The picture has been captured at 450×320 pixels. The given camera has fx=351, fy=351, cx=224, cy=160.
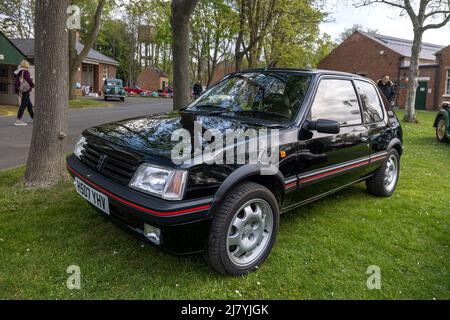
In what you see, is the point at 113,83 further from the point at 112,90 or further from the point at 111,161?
the point at 111,161

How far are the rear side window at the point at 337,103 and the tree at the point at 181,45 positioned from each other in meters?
4.13

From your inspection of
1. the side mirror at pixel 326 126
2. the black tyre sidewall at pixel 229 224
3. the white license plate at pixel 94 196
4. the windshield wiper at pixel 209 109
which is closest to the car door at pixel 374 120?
the side mirror at pixel 326 126

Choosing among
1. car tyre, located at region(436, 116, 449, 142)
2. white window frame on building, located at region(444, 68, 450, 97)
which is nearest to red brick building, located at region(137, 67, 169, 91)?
white window frame on building, located at region(444, 68, 450, 97)

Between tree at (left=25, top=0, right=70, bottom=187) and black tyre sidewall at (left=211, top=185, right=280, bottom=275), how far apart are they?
313 cm

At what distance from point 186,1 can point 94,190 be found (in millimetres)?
5306

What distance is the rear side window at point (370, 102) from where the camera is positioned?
14.4 ft

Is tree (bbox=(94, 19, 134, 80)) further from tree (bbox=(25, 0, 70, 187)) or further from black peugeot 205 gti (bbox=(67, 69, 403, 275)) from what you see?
black peugeot 205 gti (bbox=(67, 69, 403, 275))

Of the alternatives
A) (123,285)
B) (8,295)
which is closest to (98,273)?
(123,285)

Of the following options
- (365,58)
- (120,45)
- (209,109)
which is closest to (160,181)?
(209,109)

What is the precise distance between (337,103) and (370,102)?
960 mm

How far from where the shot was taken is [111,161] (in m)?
2.86

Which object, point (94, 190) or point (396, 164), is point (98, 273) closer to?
point (94, 190)

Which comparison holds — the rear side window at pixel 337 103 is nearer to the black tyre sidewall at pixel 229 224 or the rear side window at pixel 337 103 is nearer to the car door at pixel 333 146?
the car door at pixel 333 146

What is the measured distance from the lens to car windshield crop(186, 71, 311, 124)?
348cm
